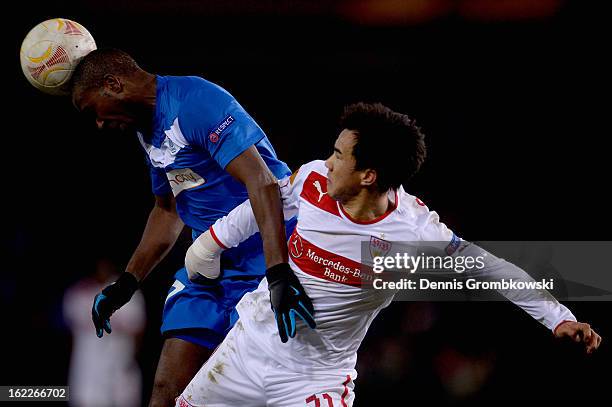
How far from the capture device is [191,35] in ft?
26.5

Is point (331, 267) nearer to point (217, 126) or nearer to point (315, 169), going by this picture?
point (315, 169)

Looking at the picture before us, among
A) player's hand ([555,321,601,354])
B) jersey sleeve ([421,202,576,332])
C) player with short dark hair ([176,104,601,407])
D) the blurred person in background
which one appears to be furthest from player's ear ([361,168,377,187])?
the blurred person in background

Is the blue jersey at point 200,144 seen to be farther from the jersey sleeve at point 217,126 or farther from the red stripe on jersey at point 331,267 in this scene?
the red stripe on jersey at point 331,267

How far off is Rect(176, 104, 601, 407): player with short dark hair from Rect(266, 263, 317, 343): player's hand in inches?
3.1

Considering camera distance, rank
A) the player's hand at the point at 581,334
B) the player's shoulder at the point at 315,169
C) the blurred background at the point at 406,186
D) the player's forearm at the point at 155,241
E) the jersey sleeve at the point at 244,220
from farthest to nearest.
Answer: the blurred background at the point at 406,186 → the player's forearm at the point at 155,241 → the jersey sleeve at the point at 244,220 → the player's shoulder at the point at 315,169 → the player's hand at the point at 581,334

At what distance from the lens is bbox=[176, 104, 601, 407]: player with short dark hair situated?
9.92ft

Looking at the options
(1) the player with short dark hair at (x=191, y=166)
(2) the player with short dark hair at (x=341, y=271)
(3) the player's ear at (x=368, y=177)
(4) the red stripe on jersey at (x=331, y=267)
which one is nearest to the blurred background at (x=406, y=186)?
(1) the player with short dark hair at (x=191, y=166)

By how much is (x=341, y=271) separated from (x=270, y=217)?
32 cm

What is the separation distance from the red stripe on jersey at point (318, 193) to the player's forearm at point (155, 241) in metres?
1.11

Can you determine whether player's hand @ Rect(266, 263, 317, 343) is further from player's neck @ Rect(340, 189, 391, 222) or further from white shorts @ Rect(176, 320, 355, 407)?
player's neck @ Rect(340, 189, 391, 222)

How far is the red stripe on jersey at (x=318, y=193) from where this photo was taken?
3.07m

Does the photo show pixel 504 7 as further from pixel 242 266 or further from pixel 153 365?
pixel 242 266

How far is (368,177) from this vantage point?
3004 mm

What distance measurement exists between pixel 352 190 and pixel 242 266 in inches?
34.1
